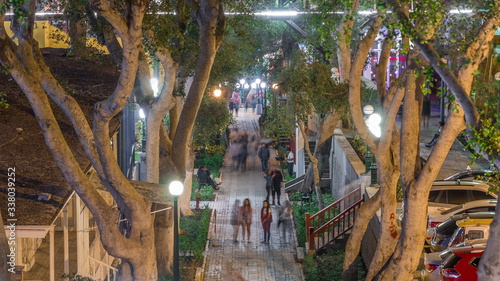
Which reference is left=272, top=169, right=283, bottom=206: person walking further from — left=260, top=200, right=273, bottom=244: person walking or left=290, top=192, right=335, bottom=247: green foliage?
left=260, top=200, right=273, bottom=244: person walking

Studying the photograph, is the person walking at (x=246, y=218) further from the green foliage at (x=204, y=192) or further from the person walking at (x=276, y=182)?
the green foliage at (x=204, y=192)

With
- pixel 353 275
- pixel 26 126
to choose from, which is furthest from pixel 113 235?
pixel 353 275

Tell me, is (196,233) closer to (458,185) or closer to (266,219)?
(266,219)

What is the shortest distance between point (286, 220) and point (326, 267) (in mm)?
5011

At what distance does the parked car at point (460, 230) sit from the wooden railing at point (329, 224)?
13.7ft

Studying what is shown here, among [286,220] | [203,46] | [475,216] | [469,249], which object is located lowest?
[286,220]

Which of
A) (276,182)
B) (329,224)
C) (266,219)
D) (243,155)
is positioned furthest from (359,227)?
(243,155)

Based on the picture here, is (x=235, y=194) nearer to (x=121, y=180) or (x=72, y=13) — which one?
(x=72, y=13)

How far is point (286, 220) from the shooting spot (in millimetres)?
24531

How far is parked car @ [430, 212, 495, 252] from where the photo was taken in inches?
607

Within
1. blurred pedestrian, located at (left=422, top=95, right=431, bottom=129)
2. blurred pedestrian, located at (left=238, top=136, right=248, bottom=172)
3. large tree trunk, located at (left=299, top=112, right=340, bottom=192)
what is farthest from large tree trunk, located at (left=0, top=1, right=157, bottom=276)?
blurred pedestrian, located at (left=422, top=95, right=431, bottom=129)

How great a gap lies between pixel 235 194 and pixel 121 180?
16.8 meters

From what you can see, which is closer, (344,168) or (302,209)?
(344,168)

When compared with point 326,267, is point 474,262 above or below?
above
